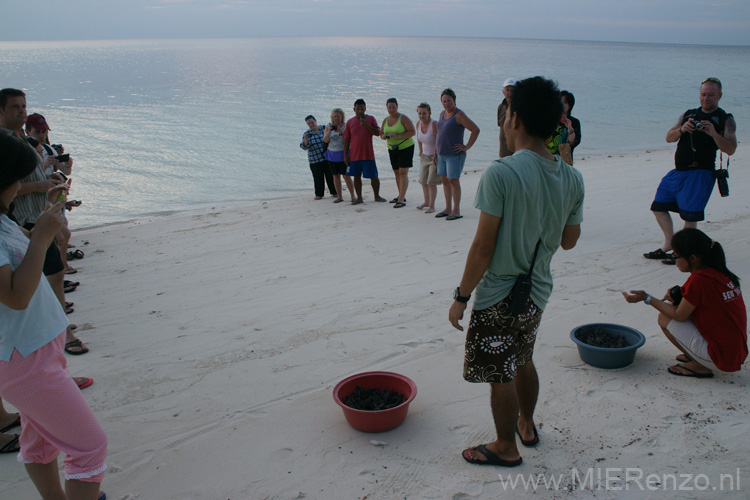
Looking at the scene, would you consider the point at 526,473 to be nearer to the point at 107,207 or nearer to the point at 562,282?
the point at 562,282

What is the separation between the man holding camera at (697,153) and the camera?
521 centimetres

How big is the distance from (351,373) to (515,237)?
76.1 inches

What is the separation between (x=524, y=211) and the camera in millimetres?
2322

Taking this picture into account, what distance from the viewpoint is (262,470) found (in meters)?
2.85

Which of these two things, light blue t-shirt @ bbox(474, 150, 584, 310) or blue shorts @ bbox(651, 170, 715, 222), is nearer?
light blue t-shirt @ bbox(474, 150, 584, 310)

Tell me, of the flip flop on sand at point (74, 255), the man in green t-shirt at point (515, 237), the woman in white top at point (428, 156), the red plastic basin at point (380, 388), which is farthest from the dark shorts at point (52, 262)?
the woman in white top at point (428, 156)

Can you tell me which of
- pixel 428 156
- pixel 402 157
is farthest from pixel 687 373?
pixel 402 157

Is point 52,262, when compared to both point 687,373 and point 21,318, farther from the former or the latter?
point 687,373

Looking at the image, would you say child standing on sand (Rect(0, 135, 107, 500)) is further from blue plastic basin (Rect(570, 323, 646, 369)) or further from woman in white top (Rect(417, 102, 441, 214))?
woman in white top (Rect(417, 102, 441, 214))

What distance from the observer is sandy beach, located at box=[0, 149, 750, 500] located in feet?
8.99

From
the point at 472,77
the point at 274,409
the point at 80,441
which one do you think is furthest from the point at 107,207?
the point at 472,77

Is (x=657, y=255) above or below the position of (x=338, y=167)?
below

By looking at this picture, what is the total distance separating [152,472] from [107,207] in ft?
32.7

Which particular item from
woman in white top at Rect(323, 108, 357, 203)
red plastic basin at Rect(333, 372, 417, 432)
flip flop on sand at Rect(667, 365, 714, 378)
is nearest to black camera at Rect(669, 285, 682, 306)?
flip flop on sand at Rect(667, 365, 714, 378)
